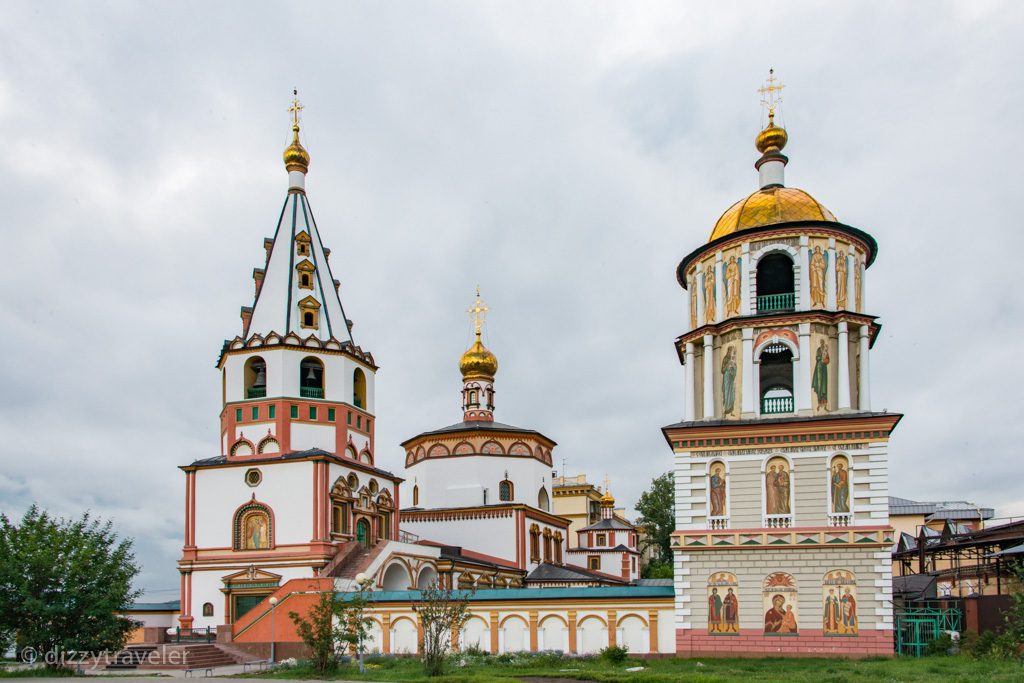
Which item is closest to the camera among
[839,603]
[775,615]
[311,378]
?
[839,603]

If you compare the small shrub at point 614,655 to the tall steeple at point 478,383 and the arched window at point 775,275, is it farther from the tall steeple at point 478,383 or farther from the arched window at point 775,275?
the tall steeple at point 478,383

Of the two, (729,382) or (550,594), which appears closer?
(550,594)

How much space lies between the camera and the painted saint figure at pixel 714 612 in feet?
76.0

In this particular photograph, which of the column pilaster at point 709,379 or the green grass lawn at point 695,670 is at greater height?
the column pilaster at point 709,379

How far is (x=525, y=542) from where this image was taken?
138 feet

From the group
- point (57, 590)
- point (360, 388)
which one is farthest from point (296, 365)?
point (57, 590)

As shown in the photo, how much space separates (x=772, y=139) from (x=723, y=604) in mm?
13749

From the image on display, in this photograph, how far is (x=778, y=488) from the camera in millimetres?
23578

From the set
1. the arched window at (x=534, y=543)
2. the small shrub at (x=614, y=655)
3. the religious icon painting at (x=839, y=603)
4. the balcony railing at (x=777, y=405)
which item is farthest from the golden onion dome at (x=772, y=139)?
the arched window at (x=534, y=543)

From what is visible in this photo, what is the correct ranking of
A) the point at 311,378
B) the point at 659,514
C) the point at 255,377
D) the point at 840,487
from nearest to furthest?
the point at 840,487 < the point at 255,377 < the point at 311,378 < the point at 659,514

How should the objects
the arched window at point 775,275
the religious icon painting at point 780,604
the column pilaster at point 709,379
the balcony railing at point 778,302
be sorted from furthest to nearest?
the arched window at point 775,275
the balcony railing at point 778,302
the column pilaster at point 709,379
the religious icon painting at point 780,604

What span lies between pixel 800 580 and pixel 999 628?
4729mm

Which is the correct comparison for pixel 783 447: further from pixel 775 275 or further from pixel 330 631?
pixel 330 631

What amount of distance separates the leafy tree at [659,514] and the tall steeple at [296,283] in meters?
32.5
